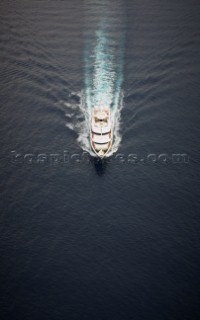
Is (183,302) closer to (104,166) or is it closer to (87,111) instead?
(104,166)

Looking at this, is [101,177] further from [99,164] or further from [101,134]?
[101,134]

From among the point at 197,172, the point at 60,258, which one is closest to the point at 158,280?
the point at 60,258

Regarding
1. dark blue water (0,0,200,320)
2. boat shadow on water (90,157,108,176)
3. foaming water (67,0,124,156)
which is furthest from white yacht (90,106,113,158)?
dark blue water (0,0,200,320)

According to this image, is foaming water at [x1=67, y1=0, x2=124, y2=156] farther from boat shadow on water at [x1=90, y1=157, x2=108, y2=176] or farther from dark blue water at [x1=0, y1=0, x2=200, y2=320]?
boat shadow on water at [x1=90, y1=157, x2=108, y2=176]

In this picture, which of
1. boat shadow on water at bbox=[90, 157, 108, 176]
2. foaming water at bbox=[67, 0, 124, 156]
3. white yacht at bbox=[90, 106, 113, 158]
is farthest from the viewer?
foaming water at bbox=[67, 0, 124, 156]

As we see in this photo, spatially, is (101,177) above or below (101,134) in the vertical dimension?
below

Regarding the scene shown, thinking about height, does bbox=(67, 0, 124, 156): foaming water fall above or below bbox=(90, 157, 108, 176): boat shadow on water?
above

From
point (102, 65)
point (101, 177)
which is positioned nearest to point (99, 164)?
point (101, 177)
